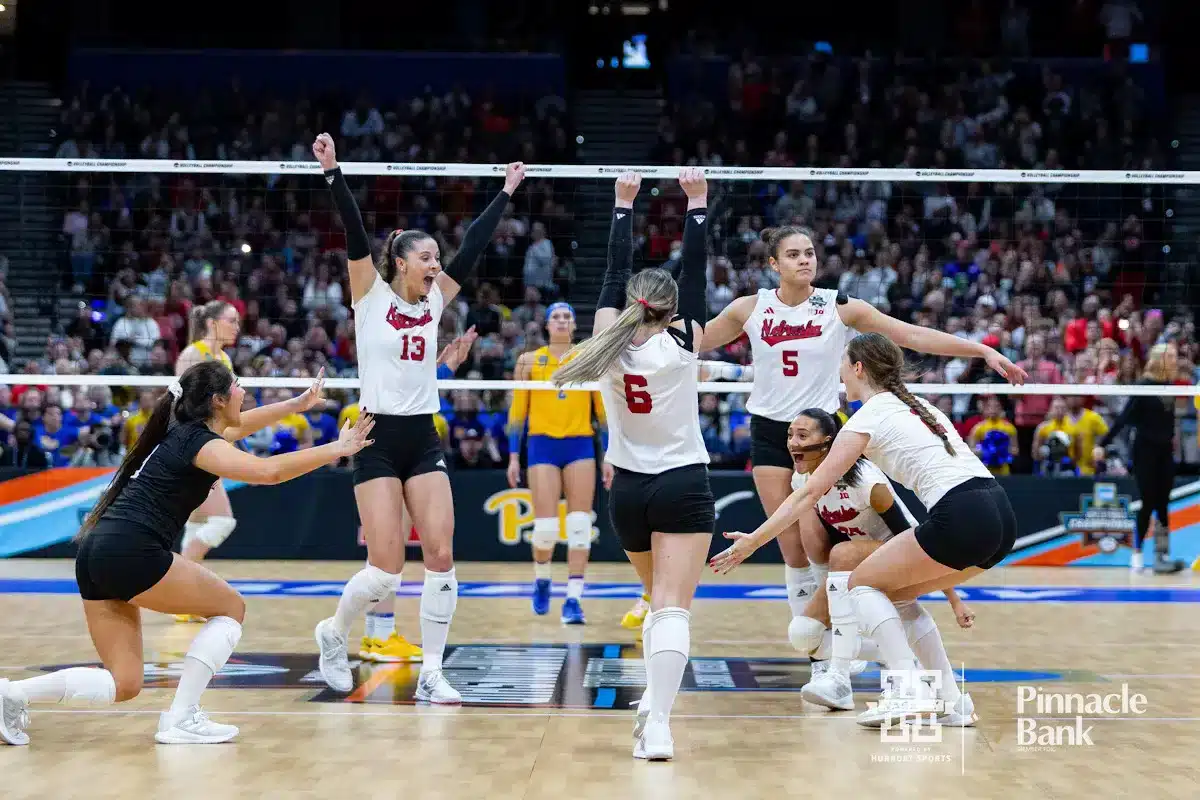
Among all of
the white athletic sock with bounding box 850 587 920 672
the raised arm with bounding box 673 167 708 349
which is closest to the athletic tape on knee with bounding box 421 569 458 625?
the raised arm with bounding box 673 167 708 349

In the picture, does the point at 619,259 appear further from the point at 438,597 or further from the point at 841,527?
the point at 438,597

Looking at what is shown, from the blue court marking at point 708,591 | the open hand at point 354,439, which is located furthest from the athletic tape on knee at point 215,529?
the open hand at point 354,439

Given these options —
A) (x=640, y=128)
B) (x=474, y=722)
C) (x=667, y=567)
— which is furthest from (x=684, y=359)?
(x=640, y=128)

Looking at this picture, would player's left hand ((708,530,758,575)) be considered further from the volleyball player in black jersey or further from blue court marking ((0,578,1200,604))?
blue court marking ((0,578,1200,604))

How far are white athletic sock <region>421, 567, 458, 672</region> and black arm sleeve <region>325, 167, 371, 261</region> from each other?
1538mm

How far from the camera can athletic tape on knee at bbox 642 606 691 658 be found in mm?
4703

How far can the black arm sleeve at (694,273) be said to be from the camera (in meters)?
4.95

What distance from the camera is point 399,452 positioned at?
5.98 meters

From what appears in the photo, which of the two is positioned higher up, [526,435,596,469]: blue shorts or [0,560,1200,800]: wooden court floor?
[526,435,596,469]: blue shorts

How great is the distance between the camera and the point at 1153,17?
2030 centimetres

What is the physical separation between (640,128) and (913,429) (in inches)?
599

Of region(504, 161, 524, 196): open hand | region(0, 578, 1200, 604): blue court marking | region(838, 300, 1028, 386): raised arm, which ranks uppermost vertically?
region(504, 161, 524, 196): open hand

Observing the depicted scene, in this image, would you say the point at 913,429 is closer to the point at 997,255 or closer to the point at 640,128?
the point at 997,255

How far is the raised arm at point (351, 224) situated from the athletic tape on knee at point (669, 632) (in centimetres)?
225
